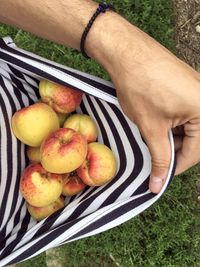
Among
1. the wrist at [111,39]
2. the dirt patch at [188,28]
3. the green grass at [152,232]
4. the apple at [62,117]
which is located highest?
the wrist at [111,39]

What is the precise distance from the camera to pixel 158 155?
125 centimetres

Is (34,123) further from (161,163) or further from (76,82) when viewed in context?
(161,163)

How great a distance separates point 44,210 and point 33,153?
19 cm

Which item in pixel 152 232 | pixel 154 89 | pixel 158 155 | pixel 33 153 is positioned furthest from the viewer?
pixel 152 232

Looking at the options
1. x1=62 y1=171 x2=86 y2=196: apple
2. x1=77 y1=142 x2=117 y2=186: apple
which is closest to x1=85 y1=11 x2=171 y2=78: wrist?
x1=77 y1=142 x2=117 y2=186: apple

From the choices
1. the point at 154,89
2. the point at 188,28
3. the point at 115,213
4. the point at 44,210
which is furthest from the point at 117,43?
the point at 188,28

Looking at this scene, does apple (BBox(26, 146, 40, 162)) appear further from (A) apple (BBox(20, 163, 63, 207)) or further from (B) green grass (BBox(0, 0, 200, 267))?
(B) green grass (BBox(0, 0, 200, 267))

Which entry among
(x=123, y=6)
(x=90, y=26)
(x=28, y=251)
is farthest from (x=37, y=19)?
(x=123, y=6)

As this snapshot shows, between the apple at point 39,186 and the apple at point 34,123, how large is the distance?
9 cm

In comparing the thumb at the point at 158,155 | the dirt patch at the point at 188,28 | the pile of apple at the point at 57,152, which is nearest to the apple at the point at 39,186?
the pile of apple at the point at 57,152

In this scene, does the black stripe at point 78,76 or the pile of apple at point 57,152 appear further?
the pile of apple at point 57,152

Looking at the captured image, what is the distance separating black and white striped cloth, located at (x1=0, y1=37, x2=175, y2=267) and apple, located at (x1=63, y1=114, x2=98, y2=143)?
21 mm

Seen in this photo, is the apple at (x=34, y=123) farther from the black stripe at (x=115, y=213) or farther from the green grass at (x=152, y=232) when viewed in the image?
the green grass at (x=152, y=232)

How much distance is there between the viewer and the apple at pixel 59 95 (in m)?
1.46
